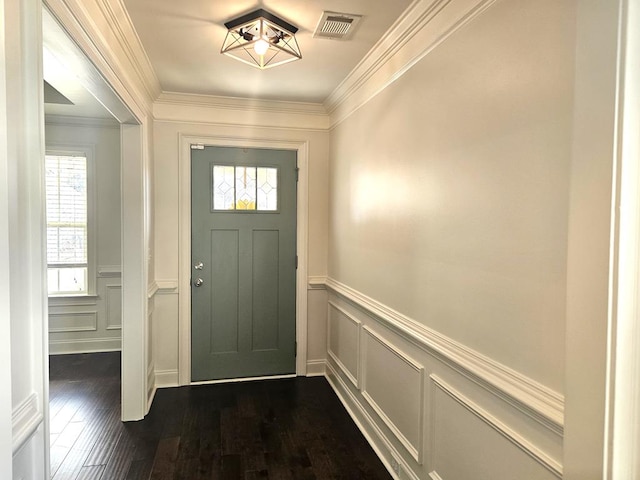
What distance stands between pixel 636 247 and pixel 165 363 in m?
3.42

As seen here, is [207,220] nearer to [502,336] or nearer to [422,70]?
[422,70]

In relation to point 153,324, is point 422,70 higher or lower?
higher

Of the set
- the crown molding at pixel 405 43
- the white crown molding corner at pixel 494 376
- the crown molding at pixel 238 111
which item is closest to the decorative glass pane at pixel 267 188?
the crown molding at pixel 238 111

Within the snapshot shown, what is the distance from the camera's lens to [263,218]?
11.5 feet

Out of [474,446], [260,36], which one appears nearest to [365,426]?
[474,446]

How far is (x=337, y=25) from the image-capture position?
205cm

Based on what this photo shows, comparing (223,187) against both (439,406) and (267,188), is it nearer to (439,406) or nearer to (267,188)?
(267,188)

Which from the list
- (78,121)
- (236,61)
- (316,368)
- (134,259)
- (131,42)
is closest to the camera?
(131,42)

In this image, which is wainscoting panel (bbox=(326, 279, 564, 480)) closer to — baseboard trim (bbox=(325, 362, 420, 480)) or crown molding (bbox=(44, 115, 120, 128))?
baseboard trim (bbox=(325, 362, 420, 480))

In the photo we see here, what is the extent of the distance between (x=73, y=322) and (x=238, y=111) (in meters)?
2.91

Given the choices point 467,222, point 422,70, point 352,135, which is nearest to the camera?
point 467,222

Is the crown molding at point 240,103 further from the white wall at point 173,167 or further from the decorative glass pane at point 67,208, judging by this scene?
the decorative glass pane at point 67,208

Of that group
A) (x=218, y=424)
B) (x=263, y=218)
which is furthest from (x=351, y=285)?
(x=218, y=424)

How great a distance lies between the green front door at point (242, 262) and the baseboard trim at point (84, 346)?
1.43 meters
